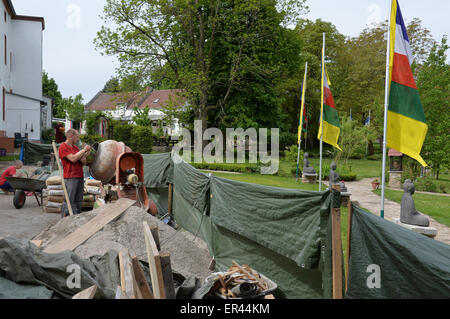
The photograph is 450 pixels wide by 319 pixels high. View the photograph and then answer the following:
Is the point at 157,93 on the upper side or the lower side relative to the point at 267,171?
upper

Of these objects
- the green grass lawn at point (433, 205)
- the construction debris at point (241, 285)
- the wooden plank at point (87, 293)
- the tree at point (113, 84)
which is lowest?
the green grass lawn at point (433, 205)

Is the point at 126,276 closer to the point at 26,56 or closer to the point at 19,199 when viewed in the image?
the point at 19,199

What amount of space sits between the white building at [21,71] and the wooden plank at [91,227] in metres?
28.1

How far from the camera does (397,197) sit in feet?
50.9

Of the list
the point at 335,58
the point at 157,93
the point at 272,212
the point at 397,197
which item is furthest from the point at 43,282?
the point at 157,93

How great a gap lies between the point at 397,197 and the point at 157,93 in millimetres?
55674

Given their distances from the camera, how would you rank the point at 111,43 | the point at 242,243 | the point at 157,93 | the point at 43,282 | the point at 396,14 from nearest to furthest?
1. the point at 43,282
2. the point at 242,243
3. the point at 396,14
4. the point at 111,43
5. the point at 157,93

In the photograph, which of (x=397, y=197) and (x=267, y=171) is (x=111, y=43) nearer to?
(x=267, y=171)

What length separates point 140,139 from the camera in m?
28.0

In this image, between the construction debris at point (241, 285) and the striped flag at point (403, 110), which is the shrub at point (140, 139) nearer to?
Answer: the striped flag at point (403, 110)

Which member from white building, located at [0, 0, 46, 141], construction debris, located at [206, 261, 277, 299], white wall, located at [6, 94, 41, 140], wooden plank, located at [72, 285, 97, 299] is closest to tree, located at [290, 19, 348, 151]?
white wall, located at [6, 94, 41, 140]

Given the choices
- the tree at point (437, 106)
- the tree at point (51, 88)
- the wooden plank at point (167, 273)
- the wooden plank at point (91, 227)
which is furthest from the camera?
the tree at point (51, 88)

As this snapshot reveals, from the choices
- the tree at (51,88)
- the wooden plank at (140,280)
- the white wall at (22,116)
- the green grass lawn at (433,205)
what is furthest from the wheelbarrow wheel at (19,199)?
the tree at (51,88)

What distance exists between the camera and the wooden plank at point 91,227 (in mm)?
6422
